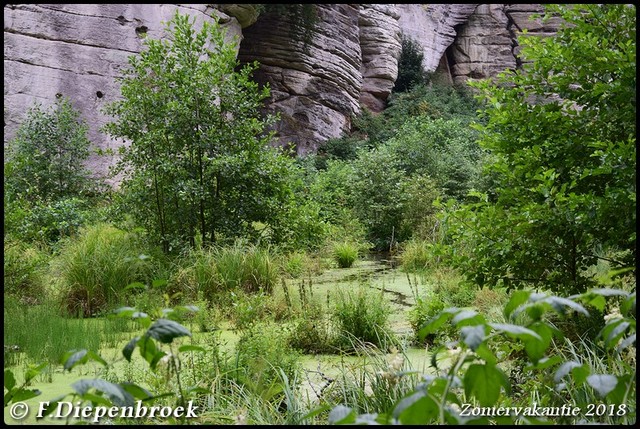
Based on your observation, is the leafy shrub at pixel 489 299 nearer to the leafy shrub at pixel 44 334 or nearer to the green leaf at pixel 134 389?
the leafy shrub at pixel 44 334

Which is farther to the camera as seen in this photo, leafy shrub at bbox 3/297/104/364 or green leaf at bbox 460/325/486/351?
leafy shrub at bbox 3/297/104/364

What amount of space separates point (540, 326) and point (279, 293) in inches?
199

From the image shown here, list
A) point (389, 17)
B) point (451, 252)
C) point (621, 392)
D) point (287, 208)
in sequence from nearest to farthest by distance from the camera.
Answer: point (621, 392) < point (451, 252) < point (287, 208) < point (389, 17)

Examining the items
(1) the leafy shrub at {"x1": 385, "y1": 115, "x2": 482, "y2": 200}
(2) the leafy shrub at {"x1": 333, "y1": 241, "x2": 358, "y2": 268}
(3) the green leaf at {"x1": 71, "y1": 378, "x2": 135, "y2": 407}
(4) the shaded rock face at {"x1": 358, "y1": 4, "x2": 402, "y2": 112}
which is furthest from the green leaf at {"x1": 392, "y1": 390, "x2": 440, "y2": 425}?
(4) the shaded rock face at {"x1": 358, "y1": 4, "x2": 402, "y2": 112}

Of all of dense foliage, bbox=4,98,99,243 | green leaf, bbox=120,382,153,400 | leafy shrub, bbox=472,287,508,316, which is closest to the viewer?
green leaf, bbox=120,382,153,400

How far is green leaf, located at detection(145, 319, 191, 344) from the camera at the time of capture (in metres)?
1.35

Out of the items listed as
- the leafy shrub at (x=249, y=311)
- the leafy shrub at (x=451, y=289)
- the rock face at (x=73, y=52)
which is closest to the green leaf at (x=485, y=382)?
the leafy shrub at (x=249, y=311)

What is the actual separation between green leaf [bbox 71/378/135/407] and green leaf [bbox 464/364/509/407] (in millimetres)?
767

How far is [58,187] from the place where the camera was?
11.6 meters

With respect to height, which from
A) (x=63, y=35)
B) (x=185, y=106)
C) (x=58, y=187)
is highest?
(x=63, y=35)

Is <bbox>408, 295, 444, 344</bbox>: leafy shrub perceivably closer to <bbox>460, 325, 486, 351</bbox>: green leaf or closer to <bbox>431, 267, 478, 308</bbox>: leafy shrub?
<bbox>431, 267, 478, 308</bbox>: leafy shrub

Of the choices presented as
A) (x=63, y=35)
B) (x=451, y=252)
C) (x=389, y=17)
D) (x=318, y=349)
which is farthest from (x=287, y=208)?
(x=389, y=17)

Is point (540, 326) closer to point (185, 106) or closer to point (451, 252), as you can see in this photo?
point (451, 252)

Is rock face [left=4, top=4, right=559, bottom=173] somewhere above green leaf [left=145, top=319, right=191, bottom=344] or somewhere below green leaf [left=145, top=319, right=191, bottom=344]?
above
